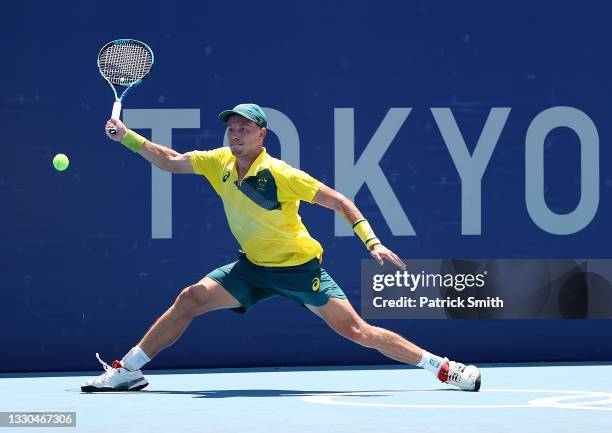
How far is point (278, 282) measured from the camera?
7.95 m

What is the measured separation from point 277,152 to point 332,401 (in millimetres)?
2546

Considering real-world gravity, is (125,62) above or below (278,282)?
above

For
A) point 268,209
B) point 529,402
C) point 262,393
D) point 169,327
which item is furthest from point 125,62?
point 529,402

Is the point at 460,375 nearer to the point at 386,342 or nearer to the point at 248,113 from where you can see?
the point at 386,342

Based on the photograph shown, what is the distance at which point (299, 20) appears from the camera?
969cm

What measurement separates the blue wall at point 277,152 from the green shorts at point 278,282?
1.60m

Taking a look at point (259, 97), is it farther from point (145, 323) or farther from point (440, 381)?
point (440, 381)

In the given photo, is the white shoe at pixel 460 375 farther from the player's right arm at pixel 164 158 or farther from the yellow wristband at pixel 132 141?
the yellow wristband at pixel 132 141

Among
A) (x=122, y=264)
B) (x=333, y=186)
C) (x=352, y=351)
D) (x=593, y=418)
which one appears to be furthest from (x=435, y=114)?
(x=593, y=418)

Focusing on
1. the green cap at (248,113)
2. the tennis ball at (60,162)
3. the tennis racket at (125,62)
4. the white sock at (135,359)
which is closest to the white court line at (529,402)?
the white sock at (135,359)

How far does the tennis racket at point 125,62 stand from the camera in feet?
27.8

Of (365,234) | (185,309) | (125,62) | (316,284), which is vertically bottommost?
(185,309)

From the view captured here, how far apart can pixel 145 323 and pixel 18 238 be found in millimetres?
1019

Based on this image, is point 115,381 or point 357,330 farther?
point 115,381
